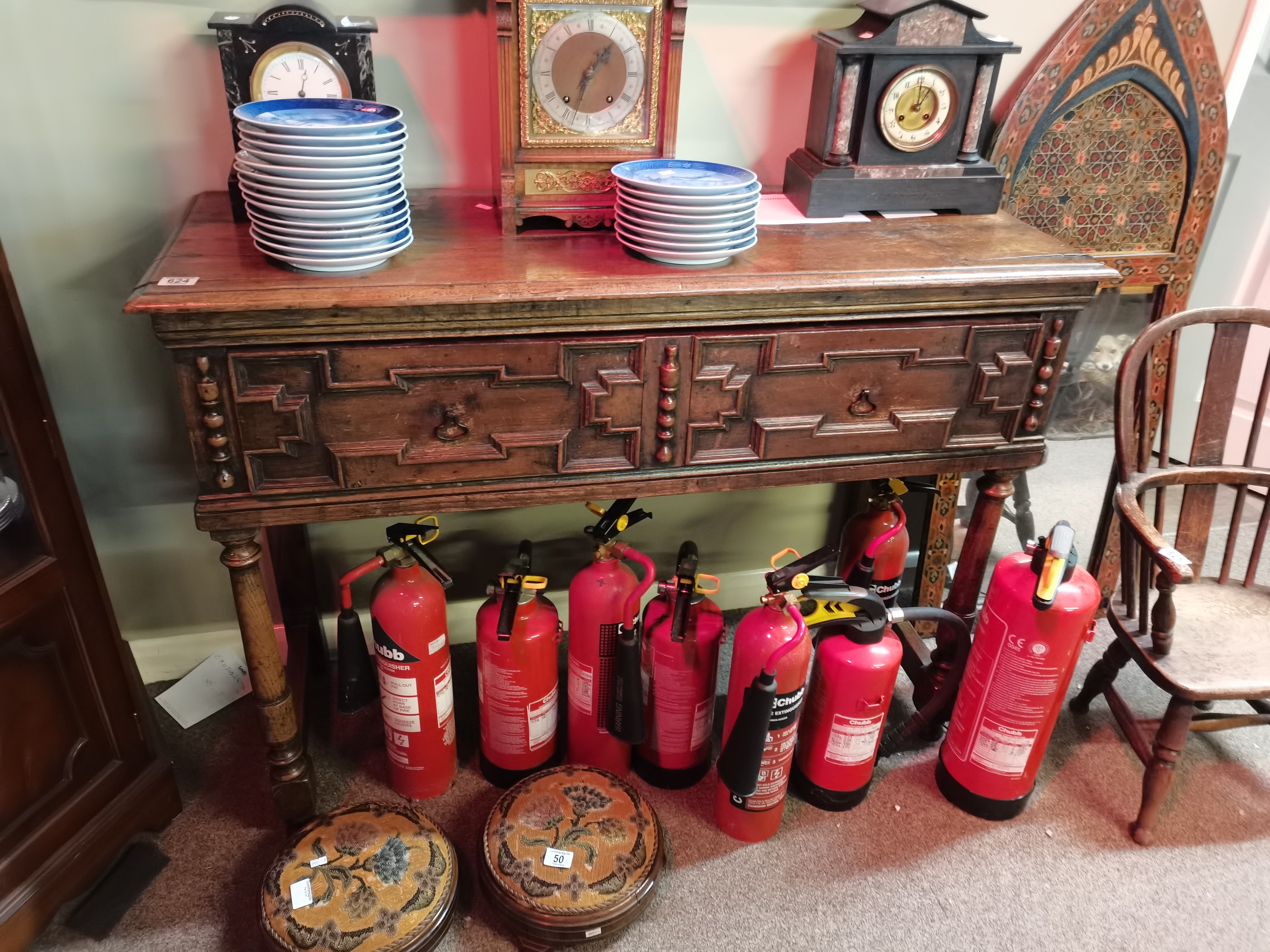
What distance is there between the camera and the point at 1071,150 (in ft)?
6.38

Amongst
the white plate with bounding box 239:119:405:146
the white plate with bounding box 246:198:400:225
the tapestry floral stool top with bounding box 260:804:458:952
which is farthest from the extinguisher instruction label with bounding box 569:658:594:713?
the white plate with bounding box 239:119:405:146

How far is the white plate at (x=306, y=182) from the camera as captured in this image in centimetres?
131

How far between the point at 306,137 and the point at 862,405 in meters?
0.96

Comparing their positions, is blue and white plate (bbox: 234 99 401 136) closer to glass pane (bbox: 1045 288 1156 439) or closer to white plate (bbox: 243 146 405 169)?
white plate (bbox: 243 146 405 169)

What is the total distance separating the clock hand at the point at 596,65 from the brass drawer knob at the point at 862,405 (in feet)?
Answer: 2.28

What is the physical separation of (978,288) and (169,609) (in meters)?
1.80

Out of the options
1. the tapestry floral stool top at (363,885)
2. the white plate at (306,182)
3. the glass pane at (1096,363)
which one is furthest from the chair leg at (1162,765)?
the white plate at (306,182)

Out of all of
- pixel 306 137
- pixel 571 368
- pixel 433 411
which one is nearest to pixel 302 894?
pixel 433 411

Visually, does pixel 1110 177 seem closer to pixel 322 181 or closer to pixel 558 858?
pixel 322 181

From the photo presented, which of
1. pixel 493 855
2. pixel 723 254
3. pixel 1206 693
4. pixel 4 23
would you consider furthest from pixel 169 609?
pixel 1206 693

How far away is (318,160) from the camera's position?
4.25 feet

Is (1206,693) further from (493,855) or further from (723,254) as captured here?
(493,855)

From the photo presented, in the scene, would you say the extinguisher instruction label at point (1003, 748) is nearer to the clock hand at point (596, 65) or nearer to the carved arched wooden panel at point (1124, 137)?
the carved arched wooden panel at point (1124, 137)

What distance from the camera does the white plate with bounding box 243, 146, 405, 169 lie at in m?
1.29
